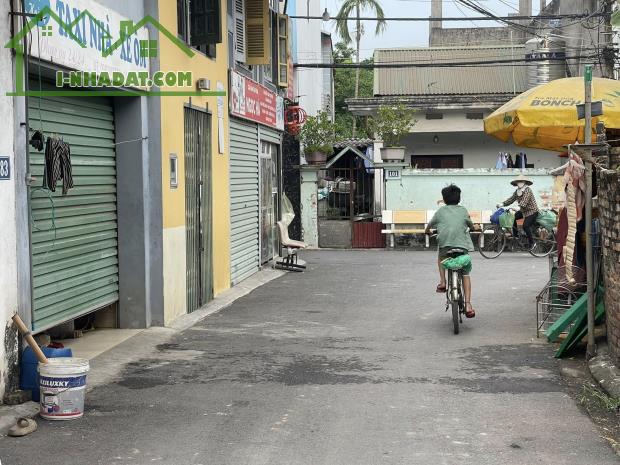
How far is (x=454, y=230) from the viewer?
11867mm

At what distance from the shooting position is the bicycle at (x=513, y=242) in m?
22.4

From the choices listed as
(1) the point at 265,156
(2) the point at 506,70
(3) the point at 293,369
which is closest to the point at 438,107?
(2) the point at 506,70

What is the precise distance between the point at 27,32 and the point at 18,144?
966 mm

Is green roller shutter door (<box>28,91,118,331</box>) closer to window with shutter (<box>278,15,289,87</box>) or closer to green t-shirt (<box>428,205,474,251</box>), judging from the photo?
green t-shirt (<box>428,205,474,251</box>)

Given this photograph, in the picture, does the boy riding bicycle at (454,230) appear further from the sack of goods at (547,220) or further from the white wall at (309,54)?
the white wall at (309,54)

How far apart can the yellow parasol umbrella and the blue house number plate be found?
6.32m

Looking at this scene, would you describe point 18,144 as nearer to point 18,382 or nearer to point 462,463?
point 18,382

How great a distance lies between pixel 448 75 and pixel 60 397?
28346mm

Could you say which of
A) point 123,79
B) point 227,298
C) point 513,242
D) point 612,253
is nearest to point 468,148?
point 513,242

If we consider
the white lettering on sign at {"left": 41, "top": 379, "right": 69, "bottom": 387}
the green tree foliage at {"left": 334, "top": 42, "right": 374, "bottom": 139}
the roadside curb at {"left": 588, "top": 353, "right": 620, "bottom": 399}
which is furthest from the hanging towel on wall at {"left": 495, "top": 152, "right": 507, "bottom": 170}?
the green tree foliage at {"left": 334, "top": 42, "right": 374, "bottom": 139}

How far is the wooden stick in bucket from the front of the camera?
24.5 feet

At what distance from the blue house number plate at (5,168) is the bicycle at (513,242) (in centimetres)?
1582

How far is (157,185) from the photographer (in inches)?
464

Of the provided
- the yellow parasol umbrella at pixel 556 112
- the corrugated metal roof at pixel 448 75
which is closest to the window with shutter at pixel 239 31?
the yellow parasol umbrella at pixel 556 112
